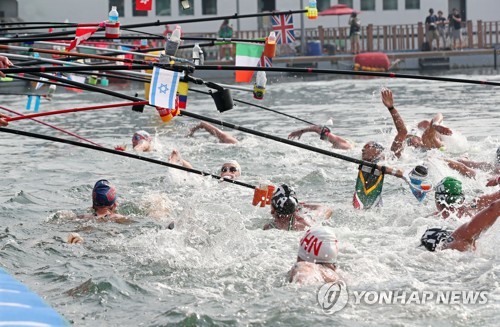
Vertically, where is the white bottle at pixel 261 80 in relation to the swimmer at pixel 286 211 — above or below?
above

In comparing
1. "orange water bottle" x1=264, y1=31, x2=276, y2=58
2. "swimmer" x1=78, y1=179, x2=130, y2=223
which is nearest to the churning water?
"swimmer" x1=78, y1=179, x2=130, y2=223

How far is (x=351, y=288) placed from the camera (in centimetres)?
786

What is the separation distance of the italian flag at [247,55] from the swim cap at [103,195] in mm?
2597

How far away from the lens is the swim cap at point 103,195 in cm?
1123

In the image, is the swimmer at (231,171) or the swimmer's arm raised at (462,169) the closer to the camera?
the swimmer's arm raised at (462,169)

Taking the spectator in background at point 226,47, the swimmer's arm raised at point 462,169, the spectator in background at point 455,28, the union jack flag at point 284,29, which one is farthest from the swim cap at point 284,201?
the spectator in background at point 455,28

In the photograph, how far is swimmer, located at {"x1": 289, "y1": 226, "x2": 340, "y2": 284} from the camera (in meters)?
7.85

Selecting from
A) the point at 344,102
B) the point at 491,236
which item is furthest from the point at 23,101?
the point at 491,236

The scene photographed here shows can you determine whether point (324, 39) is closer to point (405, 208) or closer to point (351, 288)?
point (405, 208)

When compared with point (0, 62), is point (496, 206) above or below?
below

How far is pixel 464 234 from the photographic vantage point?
8414 millimetres

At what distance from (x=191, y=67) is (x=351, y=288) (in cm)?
244

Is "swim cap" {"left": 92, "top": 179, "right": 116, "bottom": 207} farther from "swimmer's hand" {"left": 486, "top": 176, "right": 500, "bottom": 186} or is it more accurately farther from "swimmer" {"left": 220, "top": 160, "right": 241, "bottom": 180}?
"swimmer's hand" {"left": 486, "top": 176, "right": 500, "bottom": 186}

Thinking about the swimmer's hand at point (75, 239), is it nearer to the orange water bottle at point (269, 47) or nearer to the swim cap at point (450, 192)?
the orange water bottle at point (269, 47)
